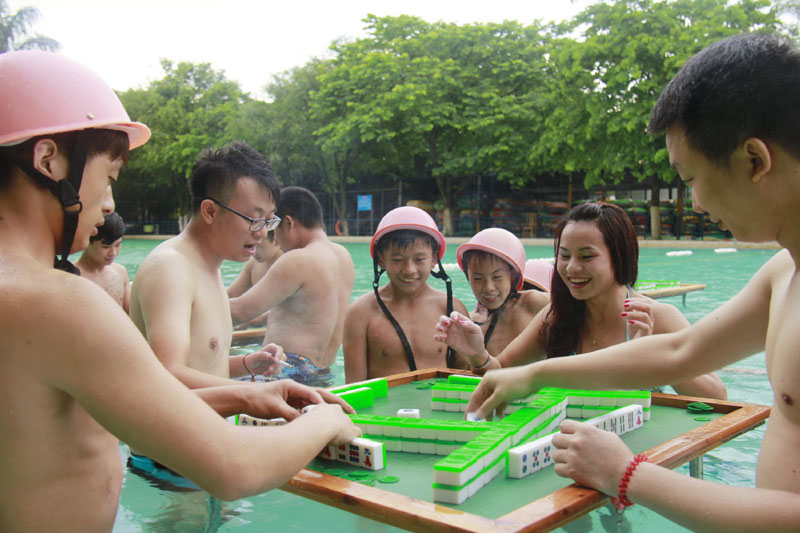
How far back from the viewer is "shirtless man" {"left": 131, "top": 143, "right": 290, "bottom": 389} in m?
2.99

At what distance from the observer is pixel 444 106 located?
109 feet

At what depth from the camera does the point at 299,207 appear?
5711 millimetres

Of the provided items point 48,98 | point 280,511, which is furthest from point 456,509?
point 280,511

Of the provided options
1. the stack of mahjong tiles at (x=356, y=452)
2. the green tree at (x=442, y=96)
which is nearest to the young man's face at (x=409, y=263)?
the stack of mahjong tiles at (x=356, y=452)

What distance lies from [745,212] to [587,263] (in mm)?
1980

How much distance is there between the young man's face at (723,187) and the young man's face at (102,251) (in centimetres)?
514

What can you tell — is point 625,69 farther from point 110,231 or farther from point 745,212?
point 745,212

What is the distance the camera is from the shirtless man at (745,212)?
5.65 ft

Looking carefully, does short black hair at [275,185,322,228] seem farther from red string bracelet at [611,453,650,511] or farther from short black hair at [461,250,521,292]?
red string bracelet at [611,453,650,511]

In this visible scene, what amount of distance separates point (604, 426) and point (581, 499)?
1.91 feet

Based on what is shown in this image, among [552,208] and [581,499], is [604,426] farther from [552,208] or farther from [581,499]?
[552,208]

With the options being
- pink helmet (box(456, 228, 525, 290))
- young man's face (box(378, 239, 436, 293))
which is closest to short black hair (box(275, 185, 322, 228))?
young man's face (box(378, 239, 436, 293))

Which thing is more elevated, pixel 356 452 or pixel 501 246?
pixel 501 246

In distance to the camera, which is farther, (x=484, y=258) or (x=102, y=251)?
(x=102, y=251)
